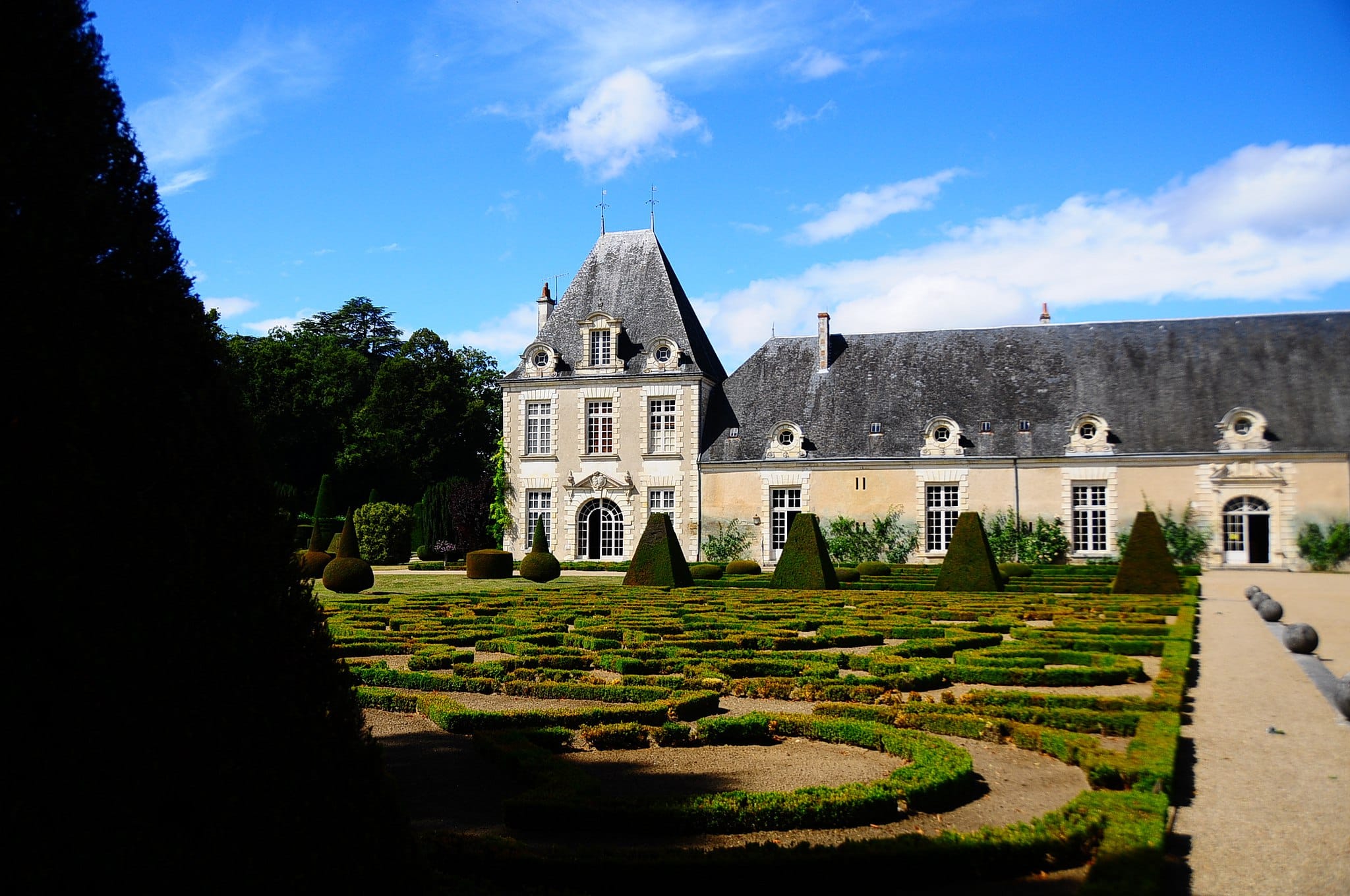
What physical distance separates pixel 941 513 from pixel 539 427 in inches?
463

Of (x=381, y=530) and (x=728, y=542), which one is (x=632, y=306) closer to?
(x=728, y=542)

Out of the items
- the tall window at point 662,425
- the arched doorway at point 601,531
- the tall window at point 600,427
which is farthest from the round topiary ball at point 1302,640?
the tall window at point 600,427

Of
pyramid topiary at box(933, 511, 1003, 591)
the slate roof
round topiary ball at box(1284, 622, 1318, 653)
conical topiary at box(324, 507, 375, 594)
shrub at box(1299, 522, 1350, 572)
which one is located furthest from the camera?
the slate roof

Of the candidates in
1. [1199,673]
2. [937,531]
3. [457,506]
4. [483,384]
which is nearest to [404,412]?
[483,384]

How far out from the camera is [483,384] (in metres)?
47.1

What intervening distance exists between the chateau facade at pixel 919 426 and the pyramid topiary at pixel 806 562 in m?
7.88

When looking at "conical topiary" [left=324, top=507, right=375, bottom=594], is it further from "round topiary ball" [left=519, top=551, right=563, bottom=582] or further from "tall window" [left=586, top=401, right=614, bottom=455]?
"tall window" [left=586, top=401, right=614, bottom=455]

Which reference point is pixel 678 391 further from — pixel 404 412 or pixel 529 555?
pixel 404 412

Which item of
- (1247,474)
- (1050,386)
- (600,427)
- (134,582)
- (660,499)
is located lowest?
(134,582)

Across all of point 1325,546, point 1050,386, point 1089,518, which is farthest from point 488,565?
point 1325,546

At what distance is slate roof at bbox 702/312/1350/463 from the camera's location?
80.7ft

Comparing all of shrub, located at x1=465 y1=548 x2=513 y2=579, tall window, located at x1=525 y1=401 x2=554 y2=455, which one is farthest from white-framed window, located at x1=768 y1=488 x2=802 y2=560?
shrub, located at x1=465 y1=548 x2=513 y2=579

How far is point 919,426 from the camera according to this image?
26812mm

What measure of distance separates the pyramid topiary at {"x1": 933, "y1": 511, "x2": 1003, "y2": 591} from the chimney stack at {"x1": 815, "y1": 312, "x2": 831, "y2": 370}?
11459mm
